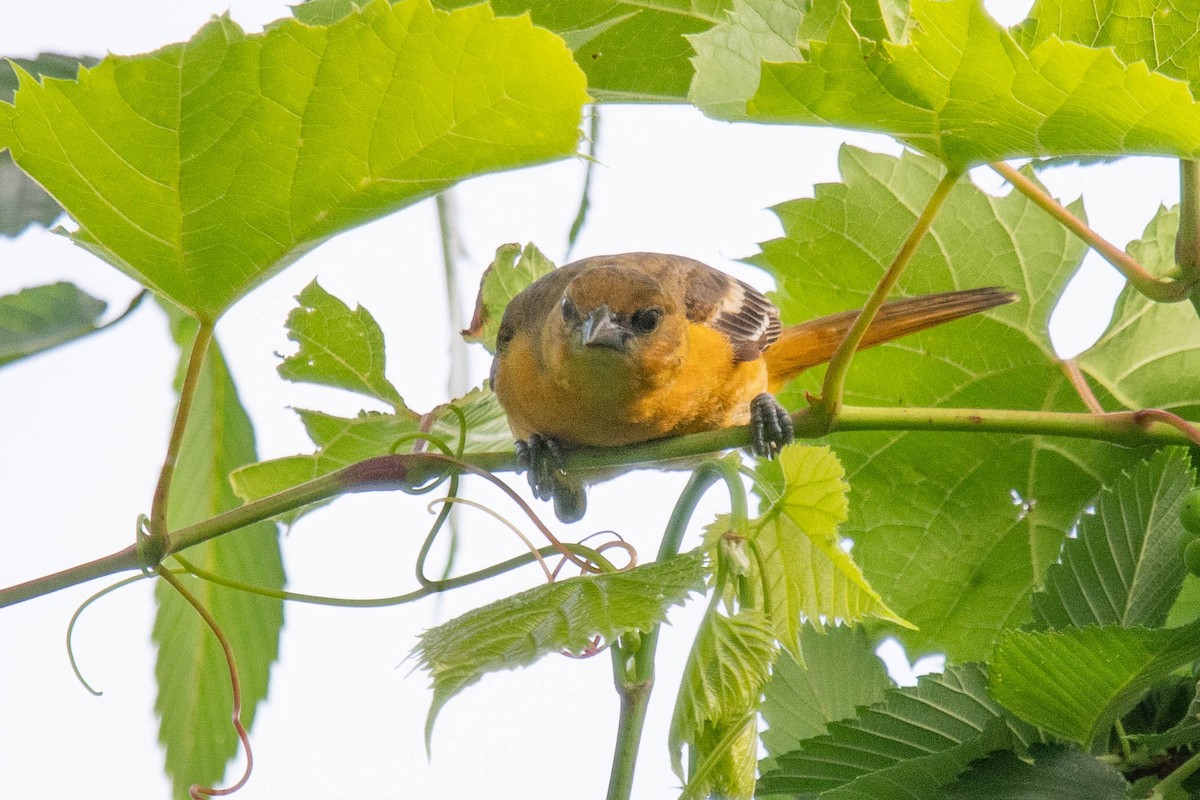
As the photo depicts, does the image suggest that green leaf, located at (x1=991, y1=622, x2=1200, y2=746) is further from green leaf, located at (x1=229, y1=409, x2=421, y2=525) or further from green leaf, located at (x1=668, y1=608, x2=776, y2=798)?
green leaf, located at (x1=229, y1=409, x2=421, y2=525)

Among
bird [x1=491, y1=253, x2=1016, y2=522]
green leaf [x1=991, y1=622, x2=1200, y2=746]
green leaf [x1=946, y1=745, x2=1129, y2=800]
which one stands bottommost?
green leaf [x1=946, y1=745, x2=1129, y2=800]

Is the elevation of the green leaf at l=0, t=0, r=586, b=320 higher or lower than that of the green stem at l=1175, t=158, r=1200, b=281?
higher

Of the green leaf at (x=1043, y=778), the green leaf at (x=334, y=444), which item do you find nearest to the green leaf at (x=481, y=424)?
the green leaf at (x=334, y=444)

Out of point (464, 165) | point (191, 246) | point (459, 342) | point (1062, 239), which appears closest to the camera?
point (464, 165)

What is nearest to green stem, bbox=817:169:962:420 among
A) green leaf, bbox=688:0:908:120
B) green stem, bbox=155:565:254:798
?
green leaf, bbox=688:0:908:120

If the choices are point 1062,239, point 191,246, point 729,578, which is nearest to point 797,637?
point 729,578

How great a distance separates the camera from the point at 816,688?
1.78 metres

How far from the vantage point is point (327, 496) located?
5.45 feet

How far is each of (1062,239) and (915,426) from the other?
0.91m

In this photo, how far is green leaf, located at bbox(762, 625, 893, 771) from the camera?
1766 mm

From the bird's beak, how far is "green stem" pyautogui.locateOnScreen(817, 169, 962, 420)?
1.24m

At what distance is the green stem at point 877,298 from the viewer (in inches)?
60.7

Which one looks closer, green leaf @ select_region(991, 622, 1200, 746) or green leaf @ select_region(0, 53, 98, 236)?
green leaf @ select_region(991, 622, 1200, 746)

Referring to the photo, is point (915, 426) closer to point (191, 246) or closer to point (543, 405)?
point (191, 246)
